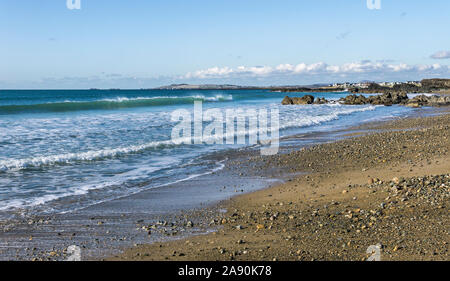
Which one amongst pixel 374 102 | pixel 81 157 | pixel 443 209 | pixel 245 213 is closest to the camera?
pixel 443 209

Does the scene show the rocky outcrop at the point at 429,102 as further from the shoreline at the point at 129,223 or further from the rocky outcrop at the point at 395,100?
the shoreline at the point at 129,223

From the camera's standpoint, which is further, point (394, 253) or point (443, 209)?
point (443, 209)

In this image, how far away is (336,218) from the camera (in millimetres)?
6125

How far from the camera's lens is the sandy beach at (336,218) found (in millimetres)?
4922

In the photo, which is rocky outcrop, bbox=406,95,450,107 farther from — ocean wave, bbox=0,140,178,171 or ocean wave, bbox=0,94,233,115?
ocean wave, bbox=0,140,178,171

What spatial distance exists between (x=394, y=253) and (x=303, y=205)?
7.78 feet

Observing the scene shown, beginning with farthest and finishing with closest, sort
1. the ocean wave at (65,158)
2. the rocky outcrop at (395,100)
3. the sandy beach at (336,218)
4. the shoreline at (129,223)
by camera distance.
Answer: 1. the rocky outcrop at (395,100)
2. the ocean wave at (65,158)
3. the shoreline at (129,223)
4. the sandy beach at (336,218)

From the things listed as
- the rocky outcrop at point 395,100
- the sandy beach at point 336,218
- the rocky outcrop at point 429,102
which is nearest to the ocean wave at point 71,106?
the rocky outcrop at point 395,100

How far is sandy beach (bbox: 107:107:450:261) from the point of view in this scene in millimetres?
4922

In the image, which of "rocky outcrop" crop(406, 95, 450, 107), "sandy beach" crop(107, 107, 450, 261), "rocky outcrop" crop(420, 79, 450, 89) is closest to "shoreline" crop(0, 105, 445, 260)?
"sandy beach" crop(107, 107, 450, 261)

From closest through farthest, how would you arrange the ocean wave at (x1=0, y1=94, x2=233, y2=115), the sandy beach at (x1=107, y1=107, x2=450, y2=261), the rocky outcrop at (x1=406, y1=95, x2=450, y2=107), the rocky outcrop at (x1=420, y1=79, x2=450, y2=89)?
1. the sandy beach at (x1=107, y1=107, x2=450, y2=261)
2. the rocky outcrop at (x1=406, y1=95, x2=450, y2=107)
3. the ocean wave at (x1=0, y1=94, x2=233, y2=115)
4. the rocky outcrop at (x1=420, y1=79, x2=450, y2=89)

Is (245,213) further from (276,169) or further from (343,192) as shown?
(276,169)

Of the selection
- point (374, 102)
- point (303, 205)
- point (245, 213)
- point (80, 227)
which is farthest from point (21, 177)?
point (374, 102)

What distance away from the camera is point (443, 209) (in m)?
6.07
